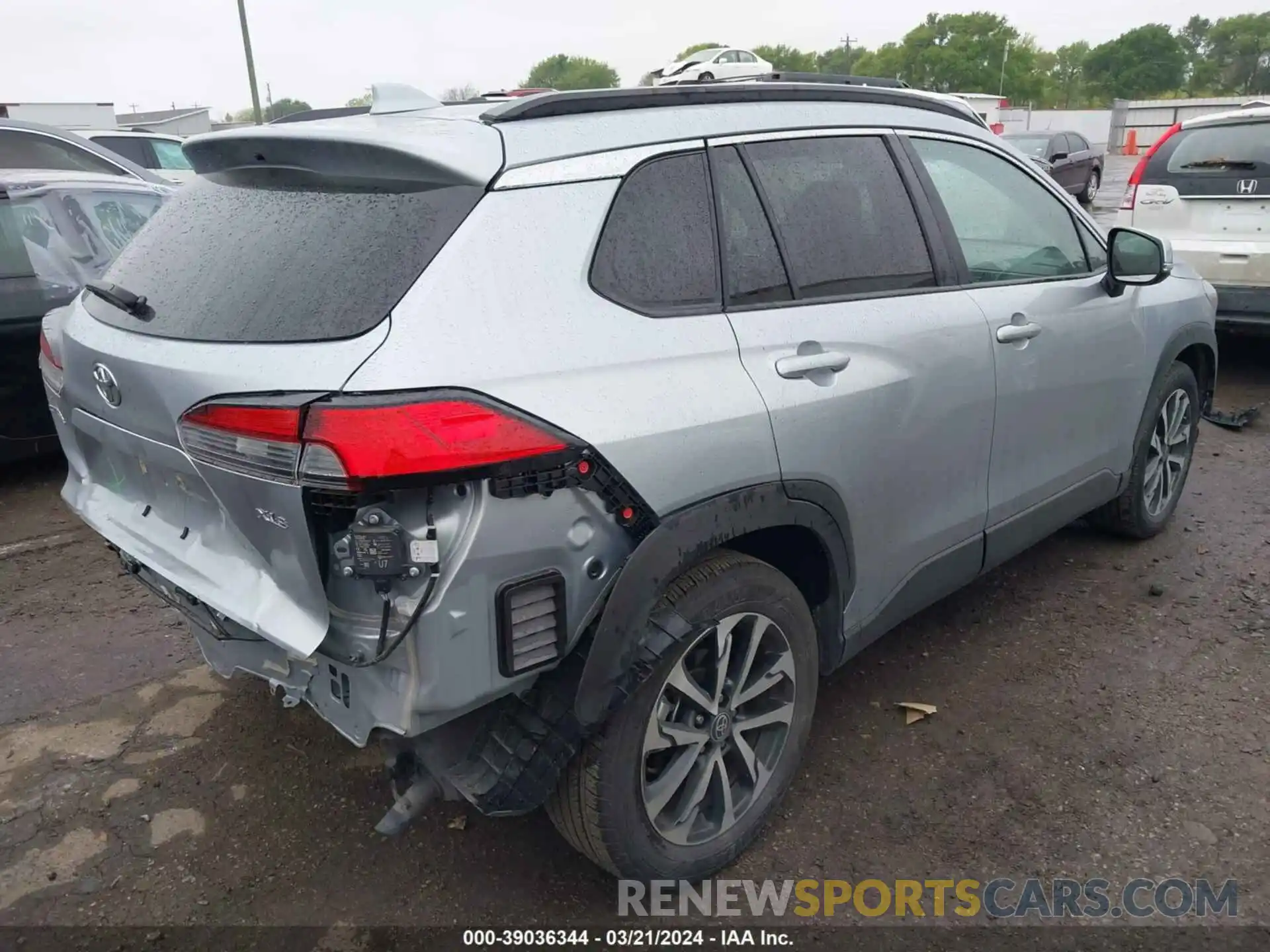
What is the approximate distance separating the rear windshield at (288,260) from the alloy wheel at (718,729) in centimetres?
108

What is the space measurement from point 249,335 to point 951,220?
7.08ft

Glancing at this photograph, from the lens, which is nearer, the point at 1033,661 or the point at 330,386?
the point at 330,386

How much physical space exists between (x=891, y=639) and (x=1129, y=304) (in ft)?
5.16

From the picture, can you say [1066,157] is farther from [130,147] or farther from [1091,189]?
[130,147]

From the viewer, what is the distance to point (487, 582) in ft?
6.25

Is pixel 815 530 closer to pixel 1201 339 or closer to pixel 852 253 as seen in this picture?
pixel 852 253

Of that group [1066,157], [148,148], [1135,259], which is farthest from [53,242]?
[1066,157]

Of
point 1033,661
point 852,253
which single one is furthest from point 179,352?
point 1033,661

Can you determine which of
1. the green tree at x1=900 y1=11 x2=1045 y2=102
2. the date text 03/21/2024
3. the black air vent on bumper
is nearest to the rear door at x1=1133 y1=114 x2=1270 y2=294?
the date text 03/21/2024

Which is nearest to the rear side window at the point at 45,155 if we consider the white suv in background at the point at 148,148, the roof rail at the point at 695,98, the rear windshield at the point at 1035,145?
the white suv in background at the point at 148,148

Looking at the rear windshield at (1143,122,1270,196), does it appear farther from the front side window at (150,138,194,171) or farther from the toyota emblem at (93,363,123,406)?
the front side window at (150,138,194,171)

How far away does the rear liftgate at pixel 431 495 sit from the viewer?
1.83 metres

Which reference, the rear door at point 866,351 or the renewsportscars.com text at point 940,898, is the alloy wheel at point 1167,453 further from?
the renewsportscars.com text at point 940,898

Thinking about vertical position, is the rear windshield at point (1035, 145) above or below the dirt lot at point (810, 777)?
above
